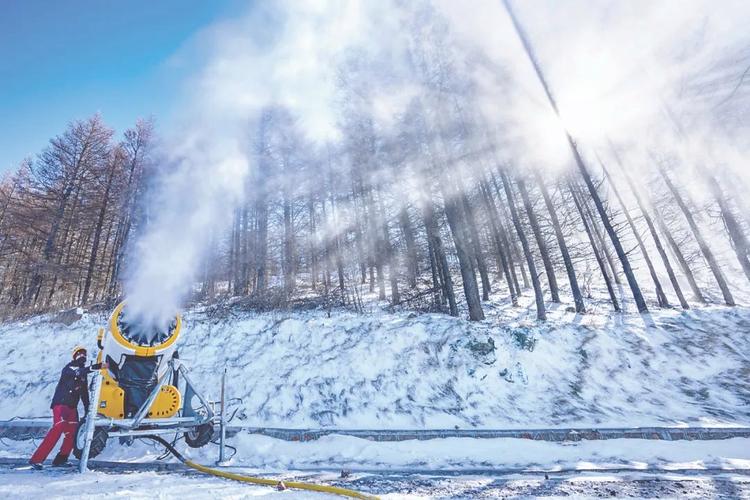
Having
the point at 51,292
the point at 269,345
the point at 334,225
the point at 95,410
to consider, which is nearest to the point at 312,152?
the point at 334,225

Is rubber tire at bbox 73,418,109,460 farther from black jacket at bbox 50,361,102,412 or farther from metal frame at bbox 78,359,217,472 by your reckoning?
black jacket at bbox 50,361,102,412

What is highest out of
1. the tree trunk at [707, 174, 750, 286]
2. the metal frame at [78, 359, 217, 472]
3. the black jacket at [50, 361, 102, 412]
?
the tree trunk at [707, 174, 750, 286]

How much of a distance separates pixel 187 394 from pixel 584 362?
33.6ft

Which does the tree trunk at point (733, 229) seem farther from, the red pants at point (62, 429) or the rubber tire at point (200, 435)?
the red pants at point (62, 429)

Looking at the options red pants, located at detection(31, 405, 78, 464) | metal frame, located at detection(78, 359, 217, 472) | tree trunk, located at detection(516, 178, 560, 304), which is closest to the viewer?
metal frame, located at detection(78, 359, 217, 472)

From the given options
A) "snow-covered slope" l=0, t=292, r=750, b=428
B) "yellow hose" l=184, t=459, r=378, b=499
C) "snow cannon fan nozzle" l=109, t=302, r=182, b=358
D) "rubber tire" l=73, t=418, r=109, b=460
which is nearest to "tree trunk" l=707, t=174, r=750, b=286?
"snow-covered slope" l=0, t=292, r=750, b=428

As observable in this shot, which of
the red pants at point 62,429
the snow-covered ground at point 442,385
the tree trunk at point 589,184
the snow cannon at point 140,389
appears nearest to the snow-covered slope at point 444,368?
the snow-covered ground at point 442,385

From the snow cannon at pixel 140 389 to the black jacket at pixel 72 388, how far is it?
471 millimetres

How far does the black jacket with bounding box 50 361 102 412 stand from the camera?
212 inches

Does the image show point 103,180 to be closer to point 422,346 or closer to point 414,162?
point 414,162

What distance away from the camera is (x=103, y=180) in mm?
20188

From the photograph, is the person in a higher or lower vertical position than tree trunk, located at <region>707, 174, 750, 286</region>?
lower

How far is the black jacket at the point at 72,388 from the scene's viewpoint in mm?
5391

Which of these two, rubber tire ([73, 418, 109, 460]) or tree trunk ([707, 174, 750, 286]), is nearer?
rubber tire ([73, 418, 109, 460])
